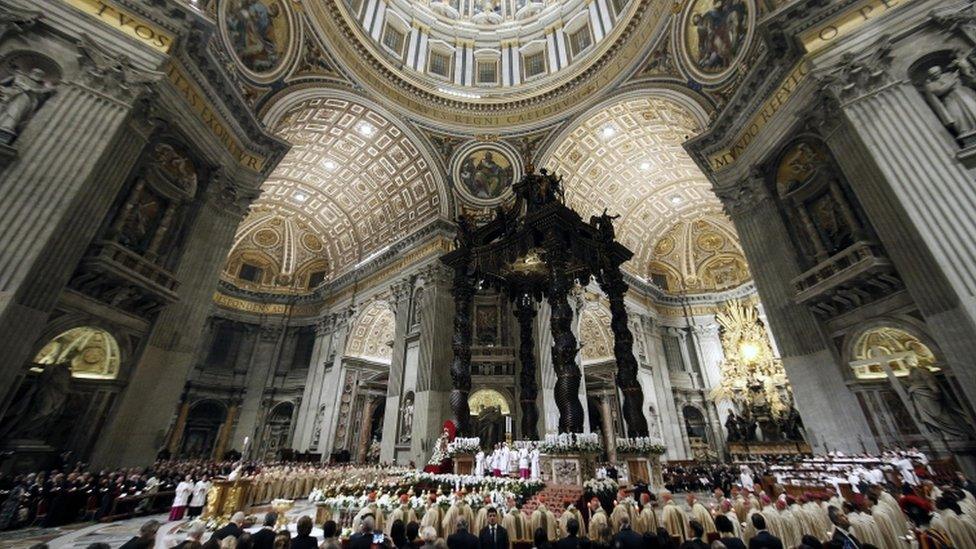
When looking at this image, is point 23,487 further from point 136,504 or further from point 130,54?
point 130,54

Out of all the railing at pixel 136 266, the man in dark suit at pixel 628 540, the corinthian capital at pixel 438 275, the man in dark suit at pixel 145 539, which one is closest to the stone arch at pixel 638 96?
the corinthian capital at pixel 438 275

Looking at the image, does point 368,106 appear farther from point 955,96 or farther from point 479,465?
point 955,96

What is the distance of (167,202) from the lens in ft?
30.6

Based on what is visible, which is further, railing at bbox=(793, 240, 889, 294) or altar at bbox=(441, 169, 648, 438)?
altar at bbox=(441, 169, 648, 438)

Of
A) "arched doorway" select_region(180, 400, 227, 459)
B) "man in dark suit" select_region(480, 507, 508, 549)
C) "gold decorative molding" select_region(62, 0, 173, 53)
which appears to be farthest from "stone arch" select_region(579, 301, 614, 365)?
"arched doorway" select_region(180, 400, 227, 459)

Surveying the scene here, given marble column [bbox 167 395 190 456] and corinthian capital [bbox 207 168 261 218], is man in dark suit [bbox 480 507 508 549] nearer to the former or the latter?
corinthian capital [bbox 207 168 261 218]

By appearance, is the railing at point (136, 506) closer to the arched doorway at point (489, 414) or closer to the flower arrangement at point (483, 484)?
the flower arrangement at point (483, 484)

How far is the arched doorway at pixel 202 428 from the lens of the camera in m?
18.9

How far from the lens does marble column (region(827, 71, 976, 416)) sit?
5.78m

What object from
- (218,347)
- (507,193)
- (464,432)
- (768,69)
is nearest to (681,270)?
(507,193)

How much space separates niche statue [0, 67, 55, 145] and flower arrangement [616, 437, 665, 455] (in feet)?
41.1

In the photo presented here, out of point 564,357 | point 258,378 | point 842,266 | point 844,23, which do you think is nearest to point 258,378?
point 258,378

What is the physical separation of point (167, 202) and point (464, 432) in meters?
9.36

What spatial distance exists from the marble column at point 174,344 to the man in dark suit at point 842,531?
1168cm
